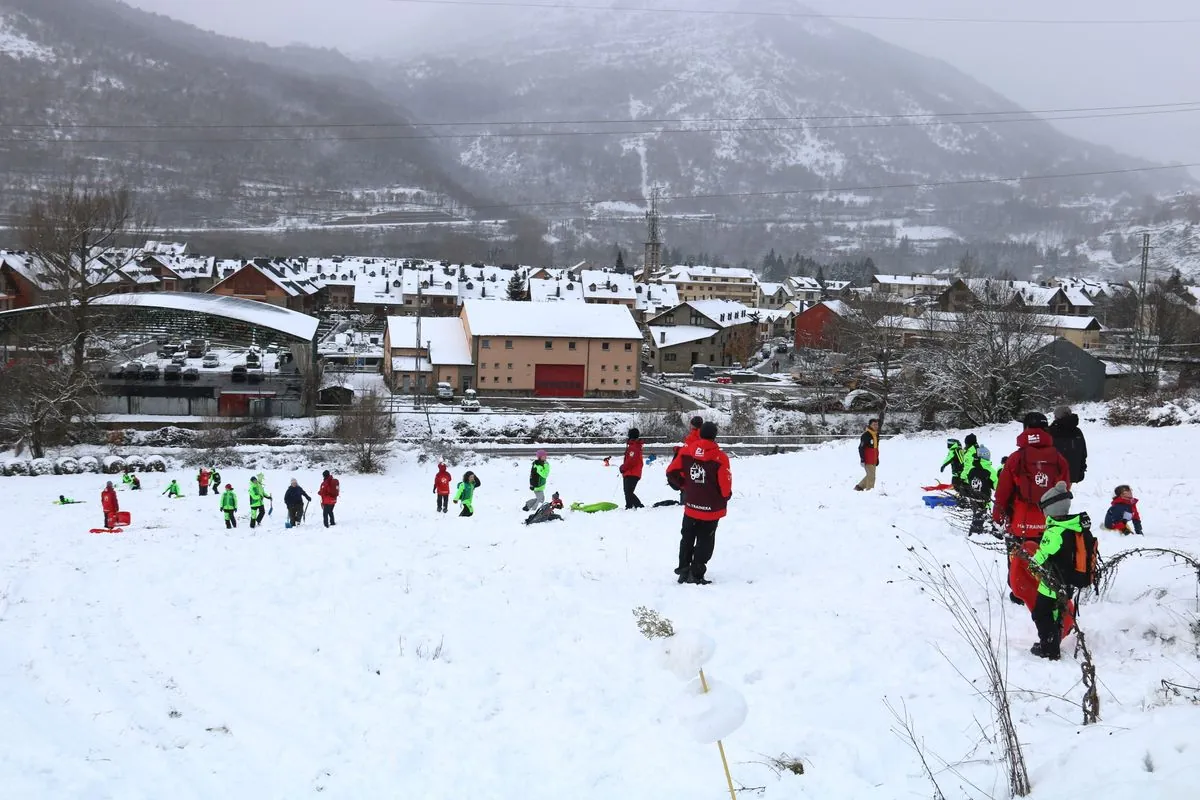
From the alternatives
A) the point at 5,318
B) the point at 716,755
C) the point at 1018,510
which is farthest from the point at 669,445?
the point at 5,318

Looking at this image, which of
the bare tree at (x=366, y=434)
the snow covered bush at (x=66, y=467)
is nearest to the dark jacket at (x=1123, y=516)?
the bare tree at (x=366, y=434)

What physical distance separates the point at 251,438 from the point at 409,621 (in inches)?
1468

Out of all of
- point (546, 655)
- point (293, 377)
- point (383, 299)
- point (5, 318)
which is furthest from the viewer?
point (383, 299)

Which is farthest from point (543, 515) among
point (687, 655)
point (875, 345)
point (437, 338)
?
point (437, 338)

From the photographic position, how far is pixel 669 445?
41.3 metres

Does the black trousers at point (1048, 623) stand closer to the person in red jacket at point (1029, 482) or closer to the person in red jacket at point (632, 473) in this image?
the person in red jacket at point (1029, 482)

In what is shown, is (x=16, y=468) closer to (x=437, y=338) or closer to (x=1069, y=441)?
(x=437, y=338)

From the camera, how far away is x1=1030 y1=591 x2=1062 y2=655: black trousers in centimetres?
592

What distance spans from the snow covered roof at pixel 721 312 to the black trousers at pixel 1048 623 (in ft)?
253

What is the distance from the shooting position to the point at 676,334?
80250 millimetres

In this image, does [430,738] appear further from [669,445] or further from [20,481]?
[669,445]

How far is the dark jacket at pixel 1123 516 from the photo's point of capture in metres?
10.8

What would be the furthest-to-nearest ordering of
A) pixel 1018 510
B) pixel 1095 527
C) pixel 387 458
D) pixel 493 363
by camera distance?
pixel 493 363 < pixel 387 458 < pixel 1095 527 < pixel 1018 510

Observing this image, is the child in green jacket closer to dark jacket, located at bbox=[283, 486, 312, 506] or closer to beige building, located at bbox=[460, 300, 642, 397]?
dark jacket, located at bbox=[283, 486, 312, 506]
